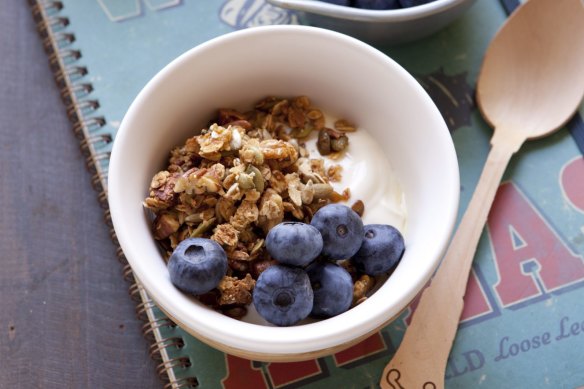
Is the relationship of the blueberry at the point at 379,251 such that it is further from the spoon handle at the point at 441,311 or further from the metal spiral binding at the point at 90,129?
the metal spiral binding at the point at 90,129

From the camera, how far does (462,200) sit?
1.02m

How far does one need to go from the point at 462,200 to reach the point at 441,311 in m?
0.17

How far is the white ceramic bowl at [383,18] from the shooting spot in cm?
96

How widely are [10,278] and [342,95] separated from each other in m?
0.55

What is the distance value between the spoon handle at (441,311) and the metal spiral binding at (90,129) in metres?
0.28

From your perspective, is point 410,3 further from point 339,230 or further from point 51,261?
point 51,261

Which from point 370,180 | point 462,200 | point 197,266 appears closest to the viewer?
point 197,266

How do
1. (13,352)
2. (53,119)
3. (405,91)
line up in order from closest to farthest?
(405,91) → (13,352) → (53,119)

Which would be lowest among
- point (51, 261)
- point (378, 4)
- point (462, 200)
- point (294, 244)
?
point (51, 261)

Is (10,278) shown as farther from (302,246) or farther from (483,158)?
(483,158)

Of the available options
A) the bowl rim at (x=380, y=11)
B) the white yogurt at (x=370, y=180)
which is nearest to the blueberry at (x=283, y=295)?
the white yogurt at (x=370, y=180)

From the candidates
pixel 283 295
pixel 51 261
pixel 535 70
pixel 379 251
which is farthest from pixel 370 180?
pixel 51 261

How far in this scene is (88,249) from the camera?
3.37 feet

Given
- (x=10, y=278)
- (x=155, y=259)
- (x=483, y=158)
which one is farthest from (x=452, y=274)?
(x=10, y=278)
